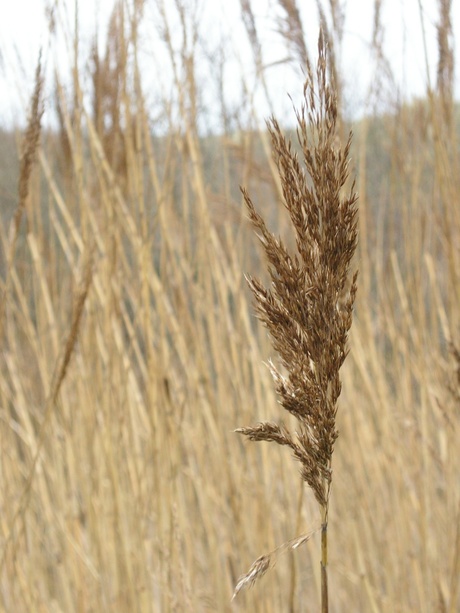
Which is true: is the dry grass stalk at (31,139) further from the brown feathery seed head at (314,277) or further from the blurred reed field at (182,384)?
the brown feathery seed head at (314,277)

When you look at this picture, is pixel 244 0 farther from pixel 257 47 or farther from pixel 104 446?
pixel 104 446

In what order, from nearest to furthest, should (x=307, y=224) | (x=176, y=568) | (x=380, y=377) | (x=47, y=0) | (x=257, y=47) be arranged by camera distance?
(x=307, y=224)
(x=176, y=568)
(x=47, y=0)
(x=257, y=47)
(x=380, y=377)

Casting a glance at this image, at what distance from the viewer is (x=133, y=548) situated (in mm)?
1256

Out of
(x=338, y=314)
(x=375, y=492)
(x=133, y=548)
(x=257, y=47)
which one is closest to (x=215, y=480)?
(x=133, y=548)

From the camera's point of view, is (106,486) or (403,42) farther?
(106,486)

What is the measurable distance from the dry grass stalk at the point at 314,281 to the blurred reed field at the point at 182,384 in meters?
0.36

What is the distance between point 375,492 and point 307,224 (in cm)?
115

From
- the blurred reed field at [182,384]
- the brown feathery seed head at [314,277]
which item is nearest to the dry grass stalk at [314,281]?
the brown feathery seed head at [314,277]

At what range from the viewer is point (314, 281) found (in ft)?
1.46

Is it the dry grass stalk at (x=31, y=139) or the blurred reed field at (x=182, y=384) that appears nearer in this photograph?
the dry grass stalk at (x=31, y=139)

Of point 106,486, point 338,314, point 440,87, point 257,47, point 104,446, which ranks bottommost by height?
point 106,486

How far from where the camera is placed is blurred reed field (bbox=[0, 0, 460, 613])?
1008 mm

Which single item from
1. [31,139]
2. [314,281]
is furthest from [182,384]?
[314,281]

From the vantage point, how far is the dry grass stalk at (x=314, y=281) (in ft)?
1.44
